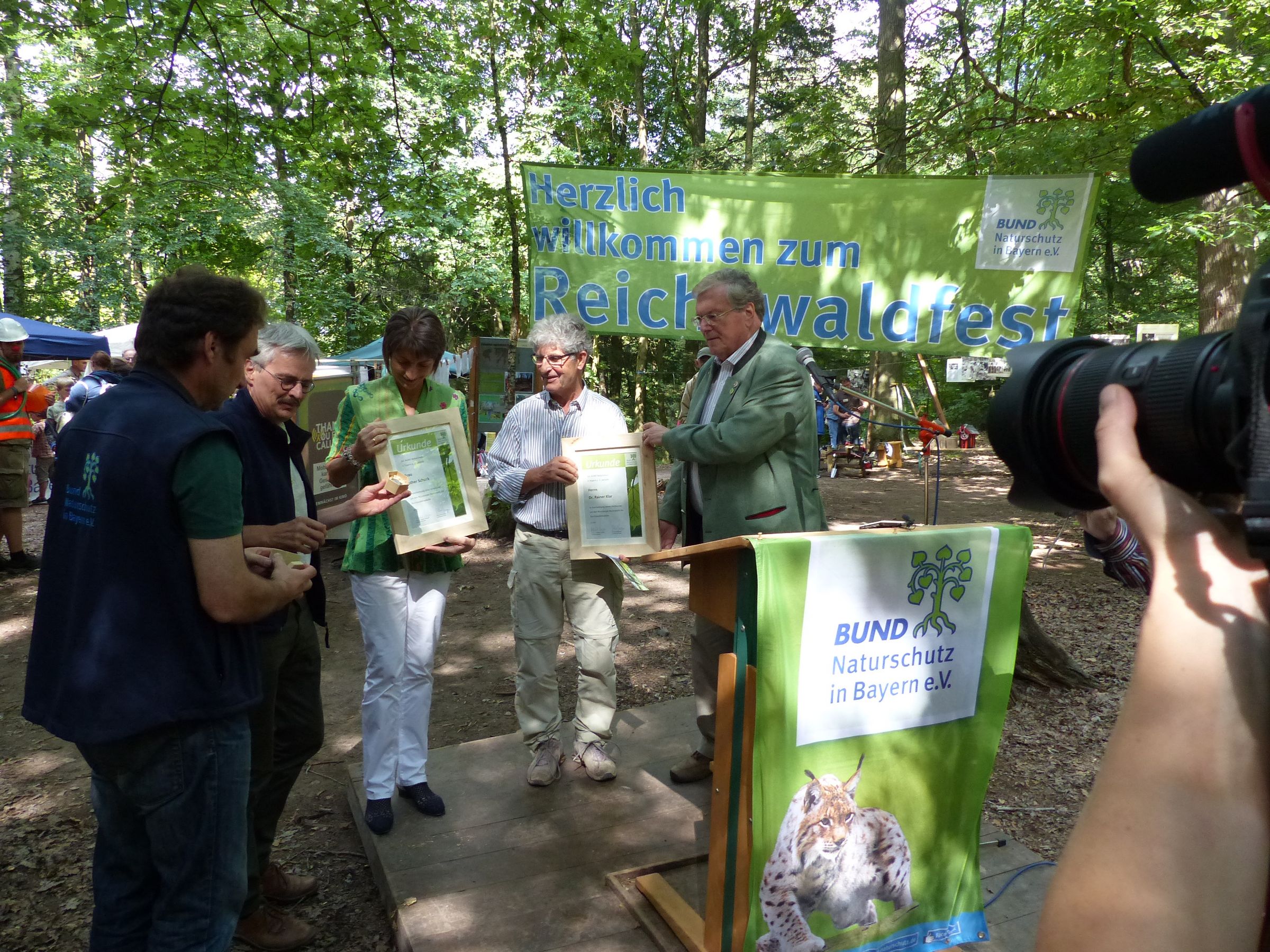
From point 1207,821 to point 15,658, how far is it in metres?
6.24

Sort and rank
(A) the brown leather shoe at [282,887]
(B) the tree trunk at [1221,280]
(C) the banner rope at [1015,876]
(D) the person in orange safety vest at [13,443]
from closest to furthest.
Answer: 1. (C) the banner rope at [1015,876]
2. (A) the brown leather shoe at [282,887]
3. (D) the person in orange safety vest at [13,443]
4. (B) the tree trunk at [1221,280]

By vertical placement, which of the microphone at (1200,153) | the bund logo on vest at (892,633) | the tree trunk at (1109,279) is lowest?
the bund logo on vest at (892,633)

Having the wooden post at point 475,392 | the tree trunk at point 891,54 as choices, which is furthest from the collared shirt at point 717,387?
the tree trunk at point 891,54

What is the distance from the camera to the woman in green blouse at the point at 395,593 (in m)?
2.97

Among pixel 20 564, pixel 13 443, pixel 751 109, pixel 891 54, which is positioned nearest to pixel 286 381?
pixel 13 443

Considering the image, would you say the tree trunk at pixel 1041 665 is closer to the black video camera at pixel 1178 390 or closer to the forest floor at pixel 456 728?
the forest floor at pixel 456 728

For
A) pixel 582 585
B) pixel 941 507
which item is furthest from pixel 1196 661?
pixel 941 507

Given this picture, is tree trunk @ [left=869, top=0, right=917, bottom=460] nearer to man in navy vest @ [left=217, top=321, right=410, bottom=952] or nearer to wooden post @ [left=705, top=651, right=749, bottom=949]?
wooden post @ [left=705, top=651, right=749, bottom=949]

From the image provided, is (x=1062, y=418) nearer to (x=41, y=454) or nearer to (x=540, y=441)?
(x=540, y=441)

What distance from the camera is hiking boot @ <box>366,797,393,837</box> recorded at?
294 centimetres

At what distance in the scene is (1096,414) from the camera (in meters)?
0.87

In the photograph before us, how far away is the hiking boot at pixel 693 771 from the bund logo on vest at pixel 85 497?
7.61 feet

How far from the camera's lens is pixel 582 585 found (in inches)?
133

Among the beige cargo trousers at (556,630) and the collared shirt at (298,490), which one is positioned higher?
the collared shirt at (298,490)
